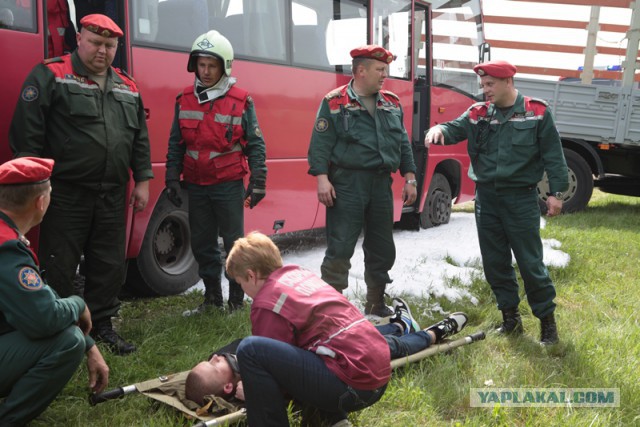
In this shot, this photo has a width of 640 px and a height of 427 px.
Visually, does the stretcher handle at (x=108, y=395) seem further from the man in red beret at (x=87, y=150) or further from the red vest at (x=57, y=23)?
the red vest at (x=57, y=23)

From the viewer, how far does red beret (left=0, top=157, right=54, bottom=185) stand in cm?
263

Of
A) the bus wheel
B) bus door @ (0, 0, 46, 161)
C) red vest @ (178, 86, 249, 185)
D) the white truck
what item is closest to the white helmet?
red vest @ (178, 86, 249, 185)

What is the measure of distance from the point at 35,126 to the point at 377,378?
7.35 ft

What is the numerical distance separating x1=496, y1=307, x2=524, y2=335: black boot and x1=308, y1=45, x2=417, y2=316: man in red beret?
106cm

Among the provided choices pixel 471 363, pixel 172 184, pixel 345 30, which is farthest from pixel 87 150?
pixel 345 30

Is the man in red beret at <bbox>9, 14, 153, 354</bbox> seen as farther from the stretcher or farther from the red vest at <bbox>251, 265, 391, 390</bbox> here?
the red vest at <bbox>251, 265, 391, 390</bbox>

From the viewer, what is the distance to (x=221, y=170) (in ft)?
14.5

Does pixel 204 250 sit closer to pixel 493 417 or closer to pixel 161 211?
pixel 161 211

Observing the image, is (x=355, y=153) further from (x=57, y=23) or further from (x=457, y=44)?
(x=457, y=44)

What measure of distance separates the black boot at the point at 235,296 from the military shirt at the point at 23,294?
206cm

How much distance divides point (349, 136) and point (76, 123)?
1754 mm

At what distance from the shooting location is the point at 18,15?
12.4 feet

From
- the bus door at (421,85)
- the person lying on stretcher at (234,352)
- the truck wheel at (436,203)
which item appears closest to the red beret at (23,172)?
the person lying on stretcher at (234,352)

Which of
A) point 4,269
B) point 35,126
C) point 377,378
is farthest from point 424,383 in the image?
point 35,126
